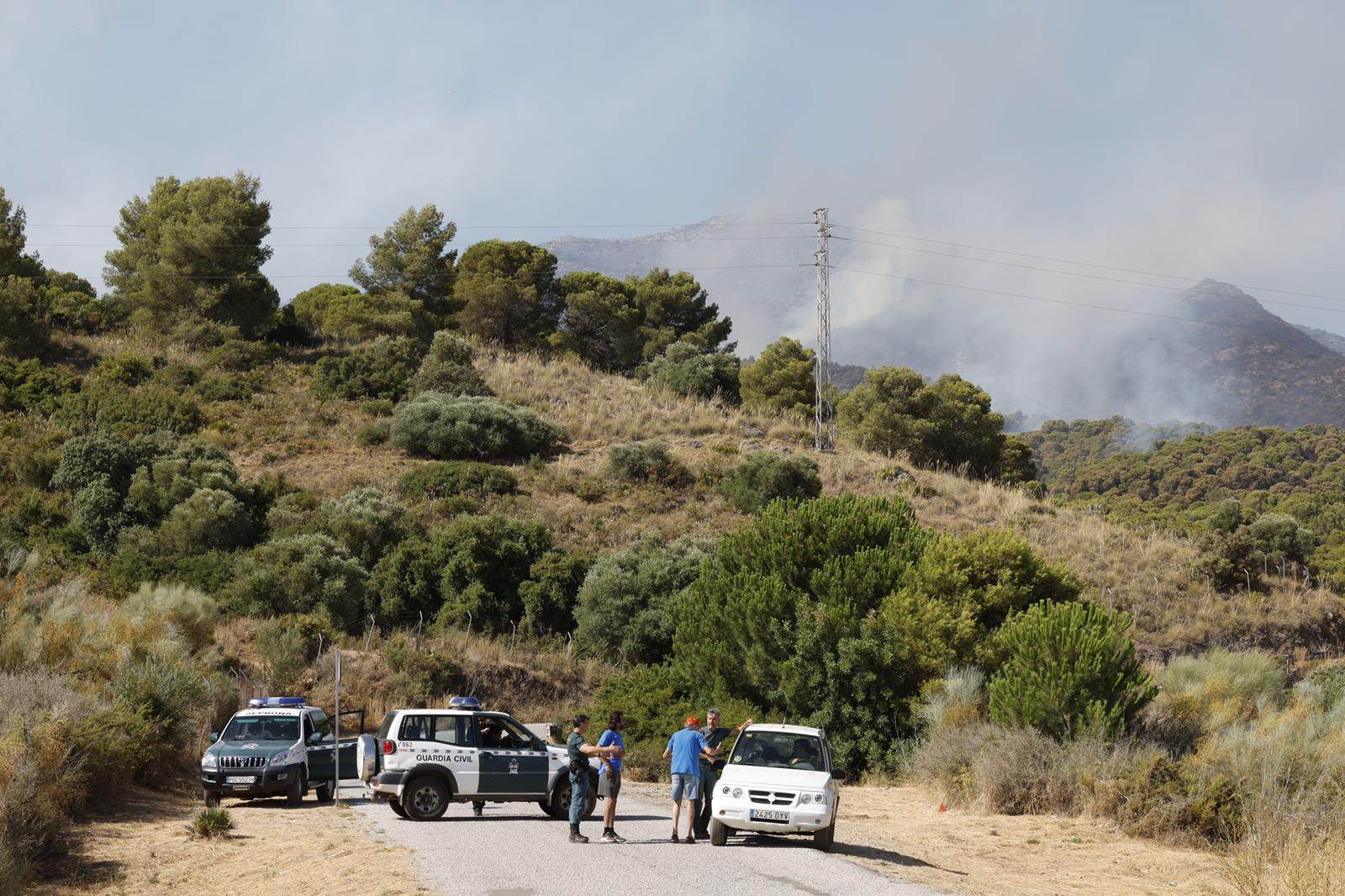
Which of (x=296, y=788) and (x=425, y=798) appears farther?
(x=296, y=788)

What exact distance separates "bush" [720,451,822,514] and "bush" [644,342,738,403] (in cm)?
1514

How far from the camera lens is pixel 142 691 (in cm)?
A: 2192

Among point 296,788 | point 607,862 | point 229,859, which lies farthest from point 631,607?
point 607,862

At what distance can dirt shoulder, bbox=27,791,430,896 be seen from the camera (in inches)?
500

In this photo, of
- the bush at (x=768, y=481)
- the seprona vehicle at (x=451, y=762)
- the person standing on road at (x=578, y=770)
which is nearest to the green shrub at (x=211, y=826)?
the seprona vehicle at (x=451, y=762)

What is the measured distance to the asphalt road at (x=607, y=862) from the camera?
38.6ft

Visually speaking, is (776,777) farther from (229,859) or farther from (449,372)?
Answer: (449,372)

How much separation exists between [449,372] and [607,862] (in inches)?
1703

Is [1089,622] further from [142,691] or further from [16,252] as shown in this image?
[16,252]

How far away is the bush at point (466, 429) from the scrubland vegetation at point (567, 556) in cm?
17

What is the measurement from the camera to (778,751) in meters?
16.0

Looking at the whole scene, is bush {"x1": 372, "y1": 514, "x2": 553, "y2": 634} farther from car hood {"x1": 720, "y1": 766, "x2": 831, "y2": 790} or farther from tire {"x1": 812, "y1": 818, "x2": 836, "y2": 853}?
tire {"x1": 812, "y1": 818, "x2": 836, "y2": 853}

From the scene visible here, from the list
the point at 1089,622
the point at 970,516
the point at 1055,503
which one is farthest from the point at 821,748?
the point at 1055,503

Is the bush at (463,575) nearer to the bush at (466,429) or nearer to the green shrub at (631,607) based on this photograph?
the green shrub at (631,607)
